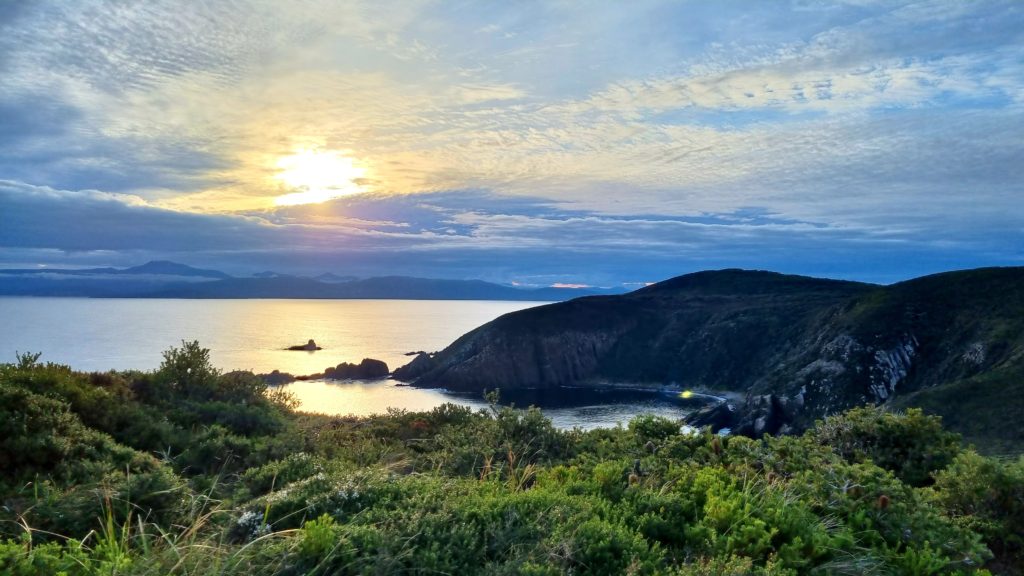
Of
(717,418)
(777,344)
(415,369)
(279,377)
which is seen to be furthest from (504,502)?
(777,344)

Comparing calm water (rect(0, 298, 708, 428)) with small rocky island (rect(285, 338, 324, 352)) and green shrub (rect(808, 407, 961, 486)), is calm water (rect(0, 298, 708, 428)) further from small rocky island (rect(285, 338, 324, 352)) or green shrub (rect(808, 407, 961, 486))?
green shrub (rect(808, 407, 961, 486))

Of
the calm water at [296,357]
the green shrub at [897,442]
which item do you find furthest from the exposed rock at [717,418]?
the green shrub at [897,442]

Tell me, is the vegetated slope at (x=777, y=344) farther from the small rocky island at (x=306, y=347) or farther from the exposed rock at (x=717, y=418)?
the small rocky island at (x=306, y=347)

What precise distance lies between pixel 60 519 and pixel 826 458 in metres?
9.02

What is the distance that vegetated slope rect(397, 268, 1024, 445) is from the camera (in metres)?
75.6

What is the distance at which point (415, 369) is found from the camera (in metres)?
126

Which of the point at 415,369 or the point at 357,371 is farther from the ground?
the point at 415,369

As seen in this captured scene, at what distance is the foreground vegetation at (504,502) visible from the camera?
4.77m

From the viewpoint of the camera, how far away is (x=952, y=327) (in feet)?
276

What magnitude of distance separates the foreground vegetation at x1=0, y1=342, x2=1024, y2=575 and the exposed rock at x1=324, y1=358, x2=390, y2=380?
11379 cm

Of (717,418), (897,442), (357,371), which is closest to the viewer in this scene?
(897,442)

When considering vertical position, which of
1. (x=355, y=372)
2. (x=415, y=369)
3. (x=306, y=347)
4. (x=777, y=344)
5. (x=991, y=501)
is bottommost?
(x=355, y=372)

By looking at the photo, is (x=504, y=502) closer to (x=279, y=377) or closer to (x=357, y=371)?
(x=279, y=377)

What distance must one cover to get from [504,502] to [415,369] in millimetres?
123046
